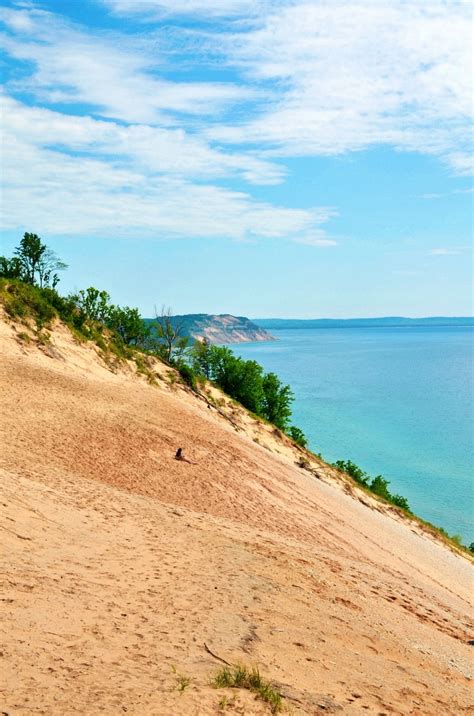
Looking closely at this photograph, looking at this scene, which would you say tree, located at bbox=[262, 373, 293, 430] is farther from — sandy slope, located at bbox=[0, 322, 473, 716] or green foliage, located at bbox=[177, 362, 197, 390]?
sandy slope, located at bbox=[0, 322, 473, 716]

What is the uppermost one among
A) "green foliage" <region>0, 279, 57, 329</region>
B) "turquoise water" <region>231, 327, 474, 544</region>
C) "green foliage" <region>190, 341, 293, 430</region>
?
"green foliage" <region>0, 279, 57, 329</region>

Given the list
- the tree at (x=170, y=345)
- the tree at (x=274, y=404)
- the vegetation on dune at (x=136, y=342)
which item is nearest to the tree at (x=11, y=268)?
the vegetation on dune at (x=136, y=342)

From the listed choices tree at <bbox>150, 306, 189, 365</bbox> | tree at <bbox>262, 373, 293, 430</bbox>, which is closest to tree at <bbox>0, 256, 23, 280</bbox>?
tree at <bbox>150, 306, 189, 365</bbox>

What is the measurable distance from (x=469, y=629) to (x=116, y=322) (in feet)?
108

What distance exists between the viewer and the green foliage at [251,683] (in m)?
7.95

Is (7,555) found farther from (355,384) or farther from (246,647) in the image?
(355,384)

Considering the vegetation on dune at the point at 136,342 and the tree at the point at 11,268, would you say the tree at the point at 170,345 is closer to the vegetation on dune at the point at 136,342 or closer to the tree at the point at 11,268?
the vegetation on dune at the point at 136,342

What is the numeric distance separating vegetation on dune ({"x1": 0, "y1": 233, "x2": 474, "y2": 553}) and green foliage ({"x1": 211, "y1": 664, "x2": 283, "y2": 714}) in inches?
951

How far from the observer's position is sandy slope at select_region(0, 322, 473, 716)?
27.6 feet

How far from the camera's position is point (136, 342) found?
148 ft

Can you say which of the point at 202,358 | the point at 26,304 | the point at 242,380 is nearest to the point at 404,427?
the point at 242,380

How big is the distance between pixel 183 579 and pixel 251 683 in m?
4.52

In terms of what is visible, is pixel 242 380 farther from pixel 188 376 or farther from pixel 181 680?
pixel 181 680

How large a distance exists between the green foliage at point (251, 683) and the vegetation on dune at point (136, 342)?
79.2 feet
